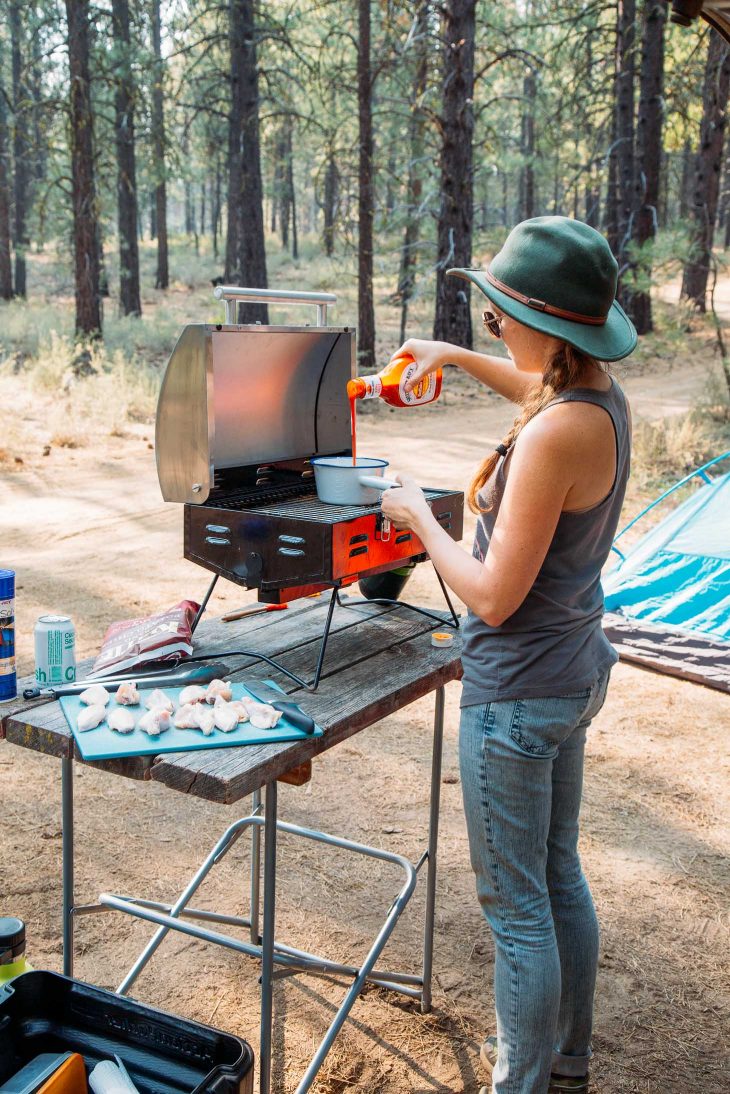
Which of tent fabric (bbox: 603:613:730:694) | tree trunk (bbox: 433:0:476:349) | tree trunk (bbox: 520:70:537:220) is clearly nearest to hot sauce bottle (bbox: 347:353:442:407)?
tent fabric (bbox: 603:613:730:694)

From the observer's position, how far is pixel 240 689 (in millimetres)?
2213

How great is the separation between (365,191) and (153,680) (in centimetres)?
1353

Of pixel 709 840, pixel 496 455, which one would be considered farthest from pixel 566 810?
pixel 709 840

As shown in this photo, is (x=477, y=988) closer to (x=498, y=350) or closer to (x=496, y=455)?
(x=496, y=455)

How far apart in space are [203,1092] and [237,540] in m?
1.16

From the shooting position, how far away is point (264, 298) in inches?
102

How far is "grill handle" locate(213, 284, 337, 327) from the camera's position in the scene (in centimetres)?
246

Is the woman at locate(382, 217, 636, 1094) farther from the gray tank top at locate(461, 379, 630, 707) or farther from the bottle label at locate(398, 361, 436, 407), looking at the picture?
the bottle label at locate(398, 361, 436, 407)

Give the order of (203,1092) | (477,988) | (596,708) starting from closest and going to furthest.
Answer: (203,1092)
(596,708)
(477,988)

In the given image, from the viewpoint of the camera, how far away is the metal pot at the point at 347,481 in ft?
8.10

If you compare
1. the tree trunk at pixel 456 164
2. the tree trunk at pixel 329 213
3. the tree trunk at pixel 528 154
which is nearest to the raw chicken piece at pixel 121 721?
the tree trunk at pixel 456 164

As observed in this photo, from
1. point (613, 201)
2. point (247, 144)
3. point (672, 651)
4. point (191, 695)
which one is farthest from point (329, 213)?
point (191, 695)

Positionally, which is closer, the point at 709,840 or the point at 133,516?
the point at 709,840

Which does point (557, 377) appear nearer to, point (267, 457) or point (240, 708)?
point (240, 708)
